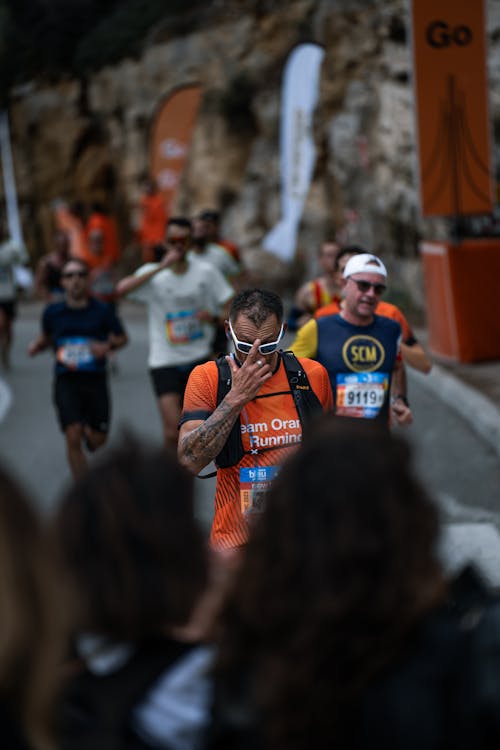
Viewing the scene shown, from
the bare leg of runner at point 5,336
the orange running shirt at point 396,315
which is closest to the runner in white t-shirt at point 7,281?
the bare leg of runner at point 5,336

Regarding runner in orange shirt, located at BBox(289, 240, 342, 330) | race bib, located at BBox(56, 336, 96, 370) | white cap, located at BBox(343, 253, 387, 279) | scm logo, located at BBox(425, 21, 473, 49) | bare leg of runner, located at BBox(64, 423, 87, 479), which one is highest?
scm logo, located at BBox(425, 21, 473, 49)

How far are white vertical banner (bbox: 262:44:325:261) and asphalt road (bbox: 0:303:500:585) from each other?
404 cm

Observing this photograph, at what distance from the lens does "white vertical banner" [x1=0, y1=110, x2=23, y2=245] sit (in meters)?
31.2

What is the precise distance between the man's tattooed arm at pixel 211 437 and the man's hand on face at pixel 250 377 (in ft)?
0.14

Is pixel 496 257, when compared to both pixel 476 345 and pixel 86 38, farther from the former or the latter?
pixel 86 38

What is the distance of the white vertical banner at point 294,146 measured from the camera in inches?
727

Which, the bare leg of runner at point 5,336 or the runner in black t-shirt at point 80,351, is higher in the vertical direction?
the runner in black t-shirt at point 80,351

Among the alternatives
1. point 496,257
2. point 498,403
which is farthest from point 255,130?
point 498,403

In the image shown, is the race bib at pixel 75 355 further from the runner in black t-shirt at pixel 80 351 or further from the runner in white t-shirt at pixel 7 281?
the runner in white t-shirt at pixel 7 281

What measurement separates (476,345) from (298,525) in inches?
457

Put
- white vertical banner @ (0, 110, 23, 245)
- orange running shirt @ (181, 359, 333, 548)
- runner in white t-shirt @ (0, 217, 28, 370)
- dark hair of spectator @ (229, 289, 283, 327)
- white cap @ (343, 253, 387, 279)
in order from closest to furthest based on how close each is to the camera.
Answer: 1. orange running shirt @ (181, 359, 333, 548)
2. dark hair of spectator @ (229, 289, 283, 327)
3. white cap @ (343, 253, 387, 279)
4. runner in white t-shirt @ (0, 217, 28, 370)
5. white vertical banner @ (0, 110, 23, 245)

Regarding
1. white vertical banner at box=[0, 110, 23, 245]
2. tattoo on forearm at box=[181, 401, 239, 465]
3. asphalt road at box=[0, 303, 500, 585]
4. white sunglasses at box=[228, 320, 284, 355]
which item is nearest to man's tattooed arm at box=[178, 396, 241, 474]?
tattoo on forearm at box=[181, 401, 239, 465]

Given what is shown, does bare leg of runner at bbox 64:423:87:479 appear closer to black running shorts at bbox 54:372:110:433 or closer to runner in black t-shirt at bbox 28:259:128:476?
runner in black t-shirt at bbox 28:259:128:476

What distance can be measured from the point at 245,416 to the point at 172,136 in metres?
21.8
